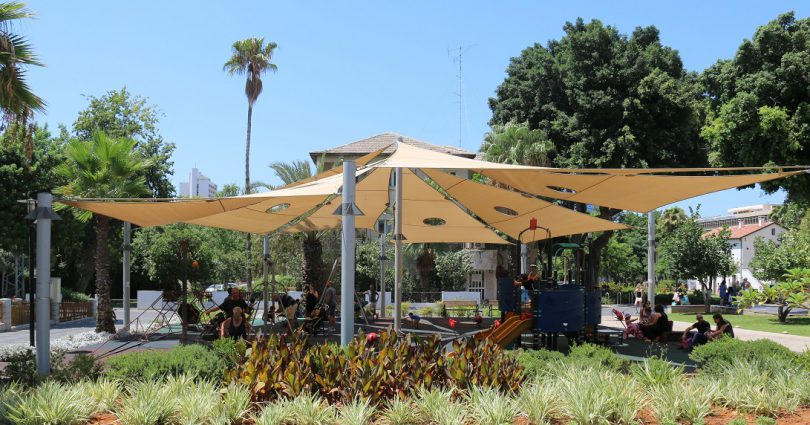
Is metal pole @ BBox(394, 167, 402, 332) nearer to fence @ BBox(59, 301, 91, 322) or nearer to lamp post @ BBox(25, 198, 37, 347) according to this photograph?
lamp post @ BBox(25, 198, 37, 347)

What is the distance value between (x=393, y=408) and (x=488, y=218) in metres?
11.6

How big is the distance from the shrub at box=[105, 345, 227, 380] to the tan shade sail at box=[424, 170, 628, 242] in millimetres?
6543

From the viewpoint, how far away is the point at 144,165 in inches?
785

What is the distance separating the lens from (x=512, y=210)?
672 inches

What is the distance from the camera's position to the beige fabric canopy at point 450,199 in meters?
11.6

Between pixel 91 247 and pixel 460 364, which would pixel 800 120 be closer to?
pixel 460 364

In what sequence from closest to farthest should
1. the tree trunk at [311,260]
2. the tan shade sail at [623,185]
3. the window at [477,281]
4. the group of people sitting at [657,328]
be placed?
the tan shade sail at [623,185], the group of people sitting at [657,328], the tree trunk at [311,260], the window at [477,281]

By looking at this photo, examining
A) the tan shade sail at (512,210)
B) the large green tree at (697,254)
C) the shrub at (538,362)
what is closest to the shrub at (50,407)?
the shrub at (538,362)

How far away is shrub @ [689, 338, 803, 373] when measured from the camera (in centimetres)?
884

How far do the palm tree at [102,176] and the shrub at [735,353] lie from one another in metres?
15.2

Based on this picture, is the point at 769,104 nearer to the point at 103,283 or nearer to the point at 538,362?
the point at 538,362

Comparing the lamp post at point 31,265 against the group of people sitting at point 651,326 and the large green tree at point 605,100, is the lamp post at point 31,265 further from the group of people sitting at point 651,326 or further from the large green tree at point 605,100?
the large green tree at point 605,100

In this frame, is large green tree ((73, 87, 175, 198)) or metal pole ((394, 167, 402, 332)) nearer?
metal pole ((394, 167, 402, 332))

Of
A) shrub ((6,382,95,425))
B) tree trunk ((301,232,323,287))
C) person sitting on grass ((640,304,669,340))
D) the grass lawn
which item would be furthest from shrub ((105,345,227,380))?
tree trunk ((301,232,323,287))
